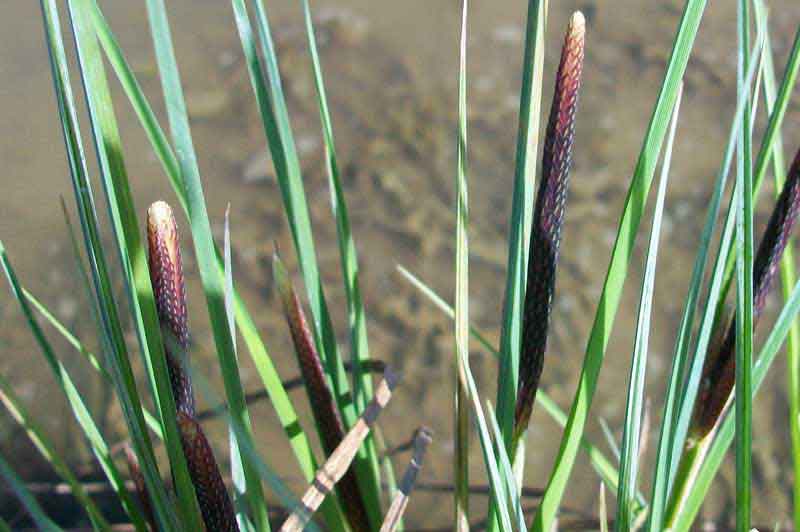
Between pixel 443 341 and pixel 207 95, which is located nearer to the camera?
pixel 443 341

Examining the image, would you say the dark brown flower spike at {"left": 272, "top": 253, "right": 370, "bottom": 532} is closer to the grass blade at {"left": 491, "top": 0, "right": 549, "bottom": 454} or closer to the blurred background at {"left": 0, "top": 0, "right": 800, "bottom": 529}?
the grass blade at {"left": 491, "top": 0, "right": 549, "bottom": 454}

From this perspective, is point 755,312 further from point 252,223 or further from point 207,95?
point 207,95

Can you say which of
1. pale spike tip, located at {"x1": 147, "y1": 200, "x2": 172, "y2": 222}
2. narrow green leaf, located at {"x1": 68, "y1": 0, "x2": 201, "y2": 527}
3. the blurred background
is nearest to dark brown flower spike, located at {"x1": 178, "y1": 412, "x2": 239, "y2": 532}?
narrow green leaf, located at {"x1": 68, "y1": 0, "x2": 201, "y2": 527}

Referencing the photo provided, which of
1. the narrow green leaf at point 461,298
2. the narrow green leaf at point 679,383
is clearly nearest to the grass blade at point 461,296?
the narrow green leaf at point 461,298

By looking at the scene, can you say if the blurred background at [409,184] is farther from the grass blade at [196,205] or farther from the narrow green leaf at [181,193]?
the grass blade at [196,205]

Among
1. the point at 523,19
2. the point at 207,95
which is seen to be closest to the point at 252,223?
the point at 207,95

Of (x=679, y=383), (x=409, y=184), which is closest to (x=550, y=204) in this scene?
(x=679, y=383)

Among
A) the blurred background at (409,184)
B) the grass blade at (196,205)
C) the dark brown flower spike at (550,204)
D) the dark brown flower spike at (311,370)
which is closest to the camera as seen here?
the grass blade at (196,205)
